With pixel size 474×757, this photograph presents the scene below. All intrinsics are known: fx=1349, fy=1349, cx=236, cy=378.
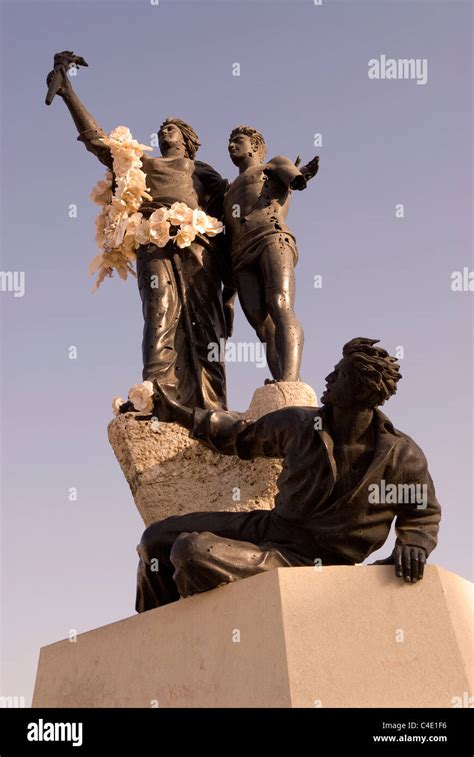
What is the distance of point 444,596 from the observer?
208 inches

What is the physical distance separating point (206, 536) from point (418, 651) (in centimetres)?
99

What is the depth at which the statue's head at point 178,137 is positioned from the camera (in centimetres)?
834

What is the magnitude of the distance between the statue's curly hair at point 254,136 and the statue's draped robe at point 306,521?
274 cm

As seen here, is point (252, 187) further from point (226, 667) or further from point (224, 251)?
point (226, 667)

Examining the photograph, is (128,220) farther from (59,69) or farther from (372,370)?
(372,370)

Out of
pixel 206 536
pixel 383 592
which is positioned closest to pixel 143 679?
pixel 206 536

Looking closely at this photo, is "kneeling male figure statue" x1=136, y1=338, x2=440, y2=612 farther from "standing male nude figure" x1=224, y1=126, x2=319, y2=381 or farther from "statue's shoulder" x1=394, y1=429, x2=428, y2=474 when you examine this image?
"standing male nude figure" x1=224, y1=126, x2=319, y2=381

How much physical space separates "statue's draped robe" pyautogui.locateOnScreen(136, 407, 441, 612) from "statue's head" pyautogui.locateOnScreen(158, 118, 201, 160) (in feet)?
9.57

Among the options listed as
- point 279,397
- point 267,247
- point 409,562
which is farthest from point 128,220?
point 409,562

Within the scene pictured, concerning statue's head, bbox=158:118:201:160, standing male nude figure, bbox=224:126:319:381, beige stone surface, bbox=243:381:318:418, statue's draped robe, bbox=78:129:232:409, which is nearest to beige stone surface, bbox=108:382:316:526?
beige stone surface, bbox=243:381:318:418

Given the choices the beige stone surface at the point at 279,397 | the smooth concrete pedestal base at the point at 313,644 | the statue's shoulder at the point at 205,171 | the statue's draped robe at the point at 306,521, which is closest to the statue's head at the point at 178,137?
the statue's shoulder at the point at 205,171

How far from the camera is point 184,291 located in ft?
25.7

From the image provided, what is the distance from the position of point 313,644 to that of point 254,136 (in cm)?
399

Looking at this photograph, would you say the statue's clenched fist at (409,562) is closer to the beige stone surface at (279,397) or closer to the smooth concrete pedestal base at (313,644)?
the smooth concrete pedestal base at (313,644)
